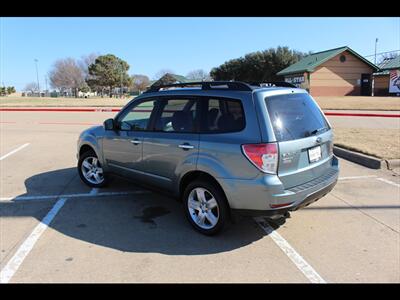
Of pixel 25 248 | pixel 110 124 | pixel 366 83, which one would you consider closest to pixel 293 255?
pixel 25 248

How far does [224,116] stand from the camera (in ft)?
13.6

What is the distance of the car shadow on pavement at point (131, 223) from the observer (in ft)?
13.4

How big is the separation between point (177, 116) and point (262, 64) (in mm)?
62397

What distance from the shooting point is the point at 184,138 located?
14.5 ft

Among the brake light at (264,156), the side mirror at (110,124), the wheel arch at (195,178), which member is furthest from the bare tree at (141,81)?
the brake light at (264,156)

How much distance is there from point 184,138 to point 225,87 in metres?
0.79

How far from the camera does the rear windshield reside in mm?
3916

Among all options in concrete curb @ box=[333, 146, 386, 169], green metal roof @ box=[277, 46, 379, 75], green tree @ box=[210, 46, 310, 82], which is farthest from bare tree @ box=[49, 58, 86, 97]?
concrete curb @ box=[333, 146, 386, 169]

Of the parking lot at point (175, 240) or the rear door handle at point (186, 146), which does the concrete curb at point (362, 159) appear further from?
the rear door handle at point (186, 146)

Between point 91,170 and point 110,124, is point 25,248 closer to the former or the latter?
point 110,124

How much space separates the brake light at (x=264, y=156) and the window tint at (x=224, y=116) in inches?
12.6
